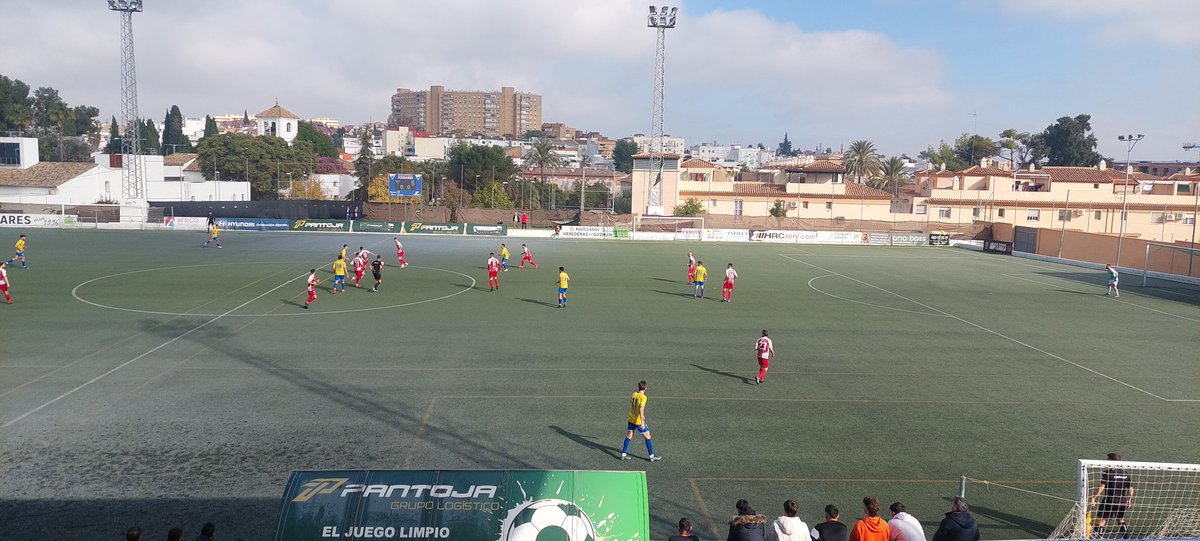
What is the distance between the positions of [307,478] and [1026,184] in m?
87.9

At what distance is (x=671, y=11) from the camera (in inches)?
2734

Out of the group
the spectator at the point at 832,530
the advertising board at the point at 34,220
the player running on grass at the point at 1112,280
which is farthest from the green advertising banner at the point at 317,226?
the spectator at the point at 832,530

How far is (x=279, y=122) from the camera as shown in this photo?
156 meters

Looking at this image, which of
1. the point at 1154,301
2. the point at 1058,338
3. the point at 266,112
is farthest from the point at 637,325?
the point at 266,112

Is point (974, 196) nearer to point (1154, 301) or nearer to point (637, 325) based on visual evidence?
point (1154, 301)

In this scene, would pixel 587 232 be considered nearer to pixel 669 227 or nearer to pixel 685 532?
pixel 669 227

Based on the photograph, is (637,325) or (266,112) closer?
(637,325)

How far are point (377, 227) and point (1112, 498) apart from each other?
58933mm

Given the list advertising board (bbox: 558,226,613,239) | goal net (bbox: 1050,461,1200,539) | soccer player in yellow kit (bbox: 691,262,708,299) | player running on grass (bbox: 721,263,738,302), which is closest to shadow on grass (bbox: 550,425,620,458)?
goal net (bbox: 1050,461,1200,539)

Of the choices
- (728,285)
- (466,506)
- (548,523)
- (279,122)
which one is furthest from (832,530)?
(279,122)

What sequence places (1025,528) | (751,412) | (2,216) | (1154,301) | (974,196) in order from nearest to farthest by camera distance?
(1025,528) → (751,412) → (1154,301) → (2,216) → (974,196)

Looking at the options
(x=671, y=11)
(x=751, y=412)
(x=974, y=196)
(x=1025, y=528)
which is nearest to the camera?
(x=1025, y=528)

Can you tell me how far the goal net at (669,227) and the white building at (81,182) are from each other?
5084cm

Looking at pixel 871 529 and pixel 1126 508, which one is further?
pixel 1126 508
